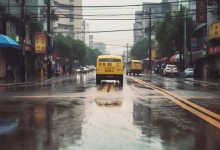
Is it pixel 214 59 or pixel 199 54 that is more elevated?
pixel 199 54

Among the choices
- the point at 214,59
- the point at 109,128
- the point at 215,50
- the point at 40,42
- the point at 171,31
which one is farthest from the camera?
the point at 171,31

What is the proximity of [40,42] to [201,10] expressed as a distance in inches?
830

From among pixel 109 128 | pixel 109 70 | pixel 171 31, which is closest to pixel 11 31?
pixel 109 70

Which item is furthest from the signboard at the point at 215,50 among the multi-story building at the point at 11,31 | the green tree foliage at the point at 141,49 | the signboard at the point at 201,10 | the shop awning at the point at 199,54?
the green tree foliage at the point at 141,49

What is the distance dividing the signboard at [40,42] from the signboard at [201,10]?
65.0 ft

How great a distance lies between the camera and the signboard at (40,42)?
4047 centimetres

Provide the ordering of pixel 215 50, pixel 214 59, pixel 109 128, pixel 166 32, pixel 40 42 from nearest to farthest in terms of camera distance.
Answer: pixel 109 128 → pixel 215 50 → pixel 214 59 → pixel 40 42 → pixel 166 32

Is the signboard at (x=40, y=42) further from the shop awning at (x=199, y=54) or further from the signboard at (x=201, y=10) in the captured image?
the shop awning at (x=199, y=54)

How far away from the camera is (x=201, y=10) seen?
3888 centimetres

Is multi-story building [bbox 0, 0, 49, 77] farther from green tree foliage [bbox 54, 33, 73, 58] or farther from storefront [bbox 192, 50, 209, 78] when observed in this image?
green tree foliage [bbox 54, 33, 73, 58]

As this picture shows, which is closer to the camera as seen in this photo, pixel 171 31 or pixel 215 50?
pixel 215 50

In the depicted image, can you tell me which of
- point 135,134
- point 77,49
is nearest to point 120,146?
point 135,134

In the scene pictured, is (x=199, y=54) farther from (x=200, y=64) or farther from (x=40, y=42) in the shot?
(x=40, y=42)

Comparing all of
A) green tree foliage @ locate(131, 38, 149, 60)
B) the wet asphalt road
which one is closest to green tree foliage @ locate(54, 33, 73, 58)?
green tree foliage @ locate(131, 38, 149, 60)
